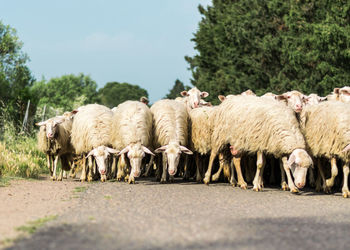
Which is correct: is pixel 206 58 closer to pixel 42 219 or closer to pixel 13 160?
pixel 13 160

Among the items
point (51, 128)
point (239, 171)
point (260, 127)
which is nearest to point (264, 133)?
point (260, 127)

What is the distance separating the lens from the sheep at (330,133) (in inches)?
379

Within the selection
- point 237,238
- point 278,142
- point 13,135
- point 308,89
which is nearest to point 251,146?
point 278,142

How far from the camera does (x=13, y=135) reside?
1834 cm

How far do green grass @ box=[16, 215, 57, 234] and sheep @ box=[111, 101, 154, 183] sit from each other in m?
5.07

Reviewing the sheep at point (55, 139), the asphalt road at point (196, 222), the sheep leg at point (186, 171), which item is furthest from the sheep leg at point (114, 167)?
the asphalt road at point (196, 222)

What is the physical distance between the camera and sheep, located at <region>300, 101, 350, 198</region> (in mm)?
9617

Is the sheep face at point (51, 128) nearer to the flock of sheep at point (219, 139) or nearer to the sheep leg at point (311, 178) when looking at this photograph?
the flock of sheep at point (219, 139)

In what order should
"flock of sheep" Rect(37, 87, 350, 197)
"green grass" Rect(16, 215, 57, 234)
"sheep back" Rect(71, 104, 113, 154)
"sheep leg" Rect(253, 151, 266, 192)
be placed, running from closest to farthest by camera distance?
"green grass" Rect(16, 215, 57, 234) → "flock of sheep" Rect(37, 87, 350, 197) → "sheep leg" Rect(253, 151, 266, 192) → "sheep back" Rect(71, 104, 113, 154)

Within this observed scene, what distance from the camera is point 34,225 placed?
219 inches

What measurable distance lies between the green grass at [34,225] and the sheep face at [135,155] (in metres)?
5.02

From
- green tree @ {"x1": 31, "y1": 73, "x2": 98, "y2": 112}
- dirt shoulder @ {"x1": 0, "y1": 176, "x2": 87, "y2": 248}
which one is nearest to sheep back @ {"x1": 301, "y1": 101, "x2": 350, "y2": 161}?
dirt shoulder @ {"x1": 0, "y1": 176, "x2": 87, "y2": 248}

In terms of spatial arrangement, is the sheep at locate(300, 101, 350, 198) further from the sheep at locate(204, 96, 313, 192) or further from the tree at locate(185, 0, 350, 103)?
the tree at locate(185, 0, 350, 103)

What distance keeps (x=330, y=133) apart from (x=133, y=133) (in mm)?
4589
